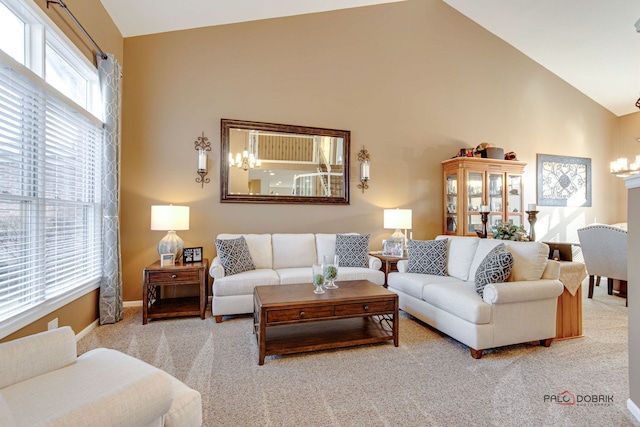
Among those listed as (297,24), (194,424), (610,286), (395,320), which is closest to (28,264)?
(194,424)

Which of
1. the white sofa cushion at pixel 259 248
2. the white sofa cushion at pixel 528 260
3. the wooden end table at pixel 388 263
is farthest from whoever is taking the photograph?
the wooden end table at pixel 388 263

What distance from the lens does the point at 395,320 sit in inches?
104

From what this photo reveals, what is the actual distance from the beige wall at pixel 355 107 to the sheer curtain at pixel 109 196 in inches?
22.8

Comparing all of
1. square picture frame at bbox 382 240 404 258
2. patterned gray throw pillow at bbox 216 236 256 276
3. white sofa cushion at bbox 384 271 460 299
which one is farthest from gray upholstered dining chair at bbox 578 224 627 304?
patterned gray throw pillow at bbox 216 236 256 276

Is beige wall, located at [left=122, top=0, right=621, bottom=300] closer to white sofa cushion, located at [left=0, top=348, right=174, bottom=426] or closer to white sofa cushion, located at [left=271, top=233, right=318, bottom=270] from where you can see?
white sofa cushion, located at [left=271, top=233, right=318, bottom=270]

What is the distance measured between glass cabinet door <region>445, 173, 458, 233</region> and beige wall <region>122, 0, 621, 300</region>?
151 mm

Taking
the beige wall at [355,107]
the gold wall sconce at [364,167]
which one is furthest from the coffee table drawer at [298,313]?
the gold wall sconce at [364,167]

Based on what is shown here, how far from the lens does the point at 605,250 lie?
399 cm

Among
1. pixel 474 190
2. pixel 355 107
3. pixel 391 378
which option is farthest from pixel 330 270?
pixel 474 190

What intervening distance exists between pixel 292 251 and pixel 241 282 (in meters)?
0.89

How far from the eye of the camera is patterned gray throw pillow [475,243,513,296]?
259cm

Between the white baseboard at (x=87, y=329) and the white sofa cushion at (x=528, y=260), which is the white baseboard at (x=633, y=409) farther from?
the white baseboard at (x=87, y=329)

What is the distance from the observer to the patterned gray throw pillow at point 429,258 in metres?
3.50

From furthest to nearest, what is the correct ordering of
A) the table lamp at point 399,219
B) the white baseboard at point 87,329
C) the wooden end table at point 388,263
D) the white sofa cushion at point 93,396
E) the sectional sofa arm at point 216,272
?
the table lamp at point 399,219 → the wooden end table at point 388,263 → the sectional sofa arm at point 216,272 → the white baseboard at point 87,329 → the white sofa cushion at point 93,396
